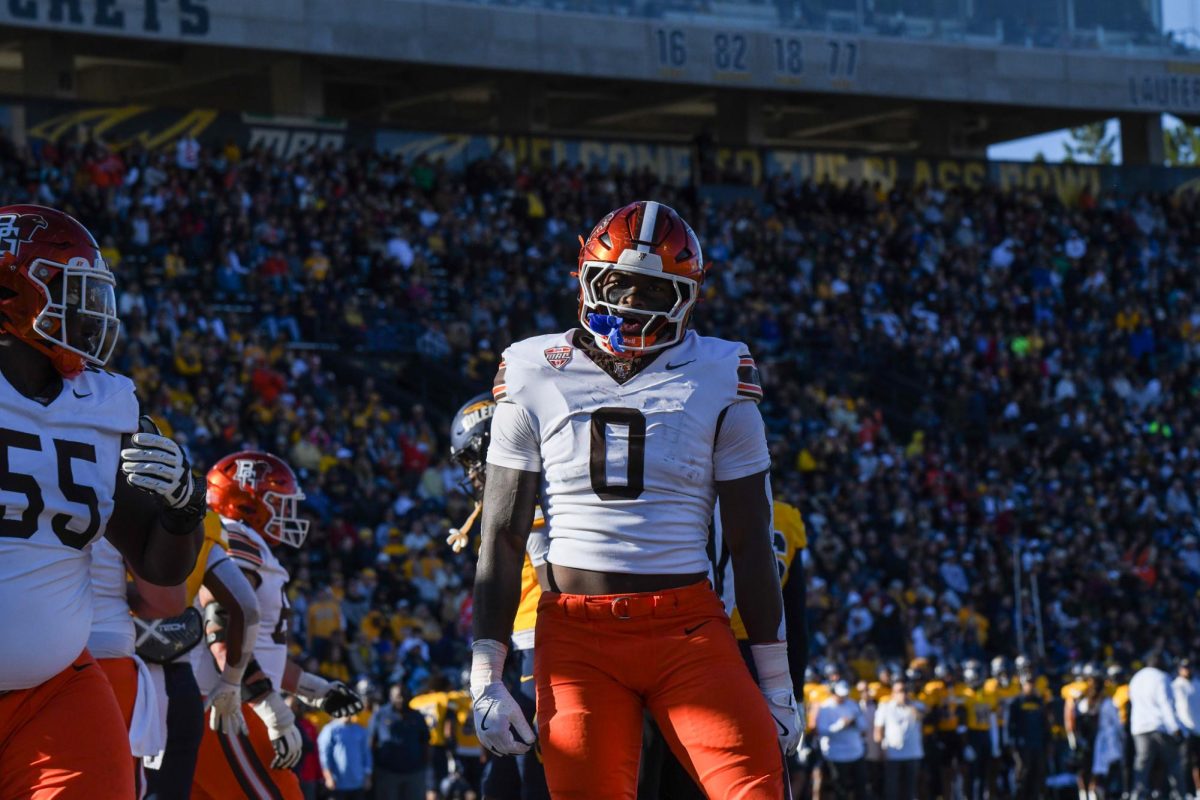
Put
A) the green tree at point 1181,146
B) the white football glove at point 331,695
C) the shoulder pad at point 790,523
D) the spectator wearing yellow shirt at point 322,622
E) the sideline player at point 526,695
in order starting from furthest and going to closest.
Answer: the green tree at point 1181,146 < the spectator wearing yellow shirt at point 322,622 < the white football glove at point 331,695 < the shoulder pad at point 790,523 < the sideline player at point 526,695

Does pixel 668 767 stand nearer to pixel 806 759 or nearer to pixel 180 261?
pixel 806 759

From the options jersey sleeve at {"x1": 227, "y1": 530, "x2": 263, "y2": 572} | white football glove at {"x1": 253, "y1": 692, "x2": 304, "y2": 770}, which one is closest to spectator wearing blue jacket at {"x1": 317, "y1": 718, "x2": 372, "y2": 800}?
jersey sleeve at {"x1": 227, "y1": 530, "x2": 263, "y2": 572}

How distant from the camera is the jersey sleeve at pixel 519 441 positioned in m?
4.92

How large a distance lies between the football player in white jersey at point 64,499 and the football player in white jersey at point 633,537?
34.0 inches

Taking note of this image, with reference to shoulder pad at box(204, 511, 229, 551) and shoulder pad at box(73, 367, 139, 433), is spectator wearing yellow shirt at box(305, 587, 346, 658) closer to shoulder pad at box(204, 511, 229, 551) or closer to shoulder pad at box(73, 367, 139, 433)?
shoulder pad at box(204, 511, 229, 551)

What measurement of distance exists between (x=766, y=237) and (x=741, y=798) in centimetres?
2513

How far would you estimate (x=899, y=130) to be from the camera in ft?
125

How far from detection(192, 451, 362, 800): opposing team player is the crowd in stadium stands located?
8.29 m

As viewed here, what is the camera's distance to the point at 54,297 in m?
4.41

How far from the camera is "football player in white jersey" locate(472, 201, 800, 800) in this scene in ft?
15.3

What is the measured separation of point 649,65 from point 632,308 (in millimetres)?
26450

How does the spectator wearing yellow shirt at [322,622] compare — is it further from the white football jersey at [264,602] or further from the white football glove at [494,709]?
the white football glove at [494,709]

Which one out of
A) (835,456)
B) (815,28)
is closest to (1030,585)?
(835,456)

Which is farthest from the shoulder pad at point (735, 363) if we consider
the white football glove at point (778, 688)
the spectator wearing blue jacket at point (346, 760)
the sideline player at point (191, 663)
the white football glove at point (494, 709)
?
the spectator wearing blue jacket at point (346, 760)
